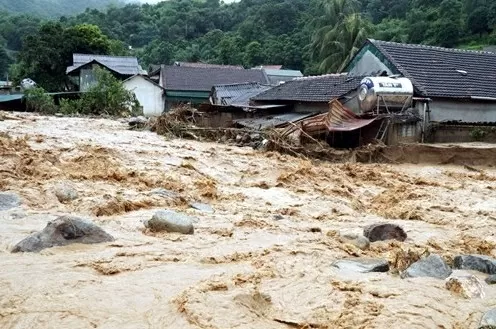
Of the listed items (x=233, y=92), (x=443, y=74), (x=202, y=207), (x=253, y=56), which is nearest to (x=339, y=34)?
(x=233, y=92)

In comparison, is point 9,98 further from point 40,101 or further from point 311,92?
point 311,92

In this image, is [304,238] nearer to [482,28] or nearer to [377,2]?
[482,28]

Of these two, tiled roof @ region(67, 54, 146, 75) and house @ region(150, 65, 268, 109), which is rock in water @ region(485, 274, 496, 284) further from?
tiled roof @ region(67, 54, 146, 75)

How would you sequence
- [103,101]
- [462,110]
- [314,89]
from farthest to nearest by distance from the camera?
[103,101], [314,89], [462,110]

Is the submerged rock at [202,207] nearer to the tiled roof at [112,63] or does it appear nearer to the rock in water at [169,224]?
the rock in water at [169,224]

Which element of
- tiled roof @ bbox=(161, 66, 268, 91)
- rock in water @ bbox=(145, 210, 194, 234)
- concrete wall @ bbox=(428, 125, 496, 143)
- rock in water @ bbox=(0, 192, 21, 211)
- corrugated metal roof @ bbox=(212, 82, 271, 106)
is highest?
tiled roof @ bbox=(161, 66, 268, 91)

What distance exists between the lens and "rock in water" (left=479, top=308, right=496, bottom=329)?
13.5ft

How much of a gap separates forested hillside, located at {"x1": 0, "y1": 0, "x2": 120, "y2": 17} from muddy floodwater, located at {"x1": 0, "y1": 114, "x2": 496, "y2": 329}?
86.7 metres

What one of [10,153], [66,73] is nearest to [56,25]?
[66,73]

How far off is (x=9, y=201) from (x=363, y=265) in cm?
545

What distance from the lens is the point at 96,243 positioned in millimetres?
6348

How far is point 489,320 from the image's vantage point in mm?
4211

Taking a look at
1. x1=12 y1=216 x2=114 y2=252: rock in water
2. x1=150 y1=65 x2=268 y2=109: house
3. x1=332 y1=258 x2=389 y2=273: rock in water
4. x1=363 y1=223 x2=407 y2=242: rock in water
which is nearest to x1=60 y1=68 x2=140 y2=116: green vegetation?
x1=150 y1=65 x2=268 y2=109: house

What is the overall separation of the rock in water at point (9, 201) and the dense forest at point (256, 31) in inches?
939
